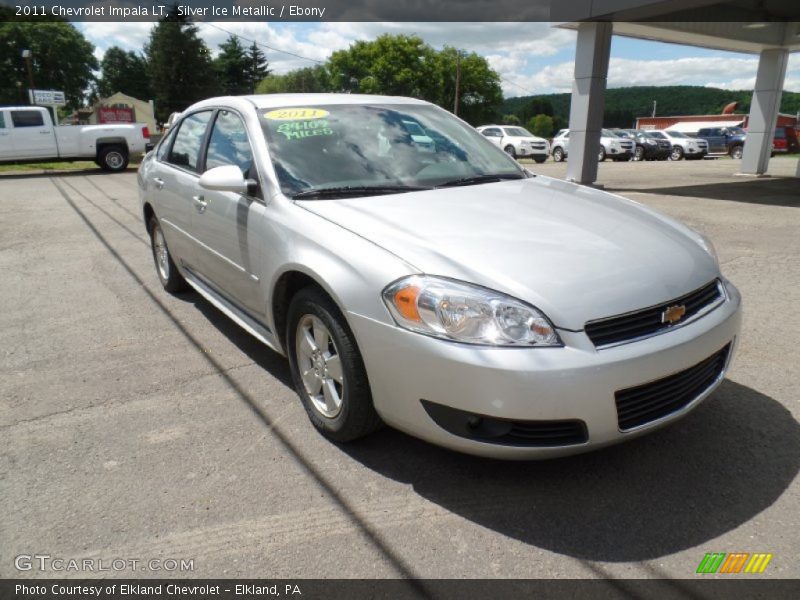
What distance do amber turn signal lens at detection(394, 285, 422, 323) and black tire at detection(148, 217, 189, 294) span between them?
3400 mm

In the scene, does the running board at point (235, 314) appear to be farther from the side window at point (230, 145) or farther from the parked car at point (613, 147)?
the parked car at point (613, 147)

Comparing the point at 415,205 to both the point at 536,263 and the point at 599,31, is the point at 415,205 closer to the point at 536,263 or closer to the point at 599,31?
the point at 536,263

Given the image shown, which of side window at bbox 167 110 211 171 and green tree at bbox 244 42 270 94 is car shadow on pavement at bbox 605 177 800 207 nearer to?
side window at bbox 167 110 211 171

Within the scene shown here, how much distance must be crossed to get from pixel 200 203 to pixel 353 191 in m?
1.38

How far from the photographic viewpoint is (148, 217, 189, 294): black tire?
520 centimetres

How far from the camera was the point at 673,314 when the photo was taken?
2395 mm

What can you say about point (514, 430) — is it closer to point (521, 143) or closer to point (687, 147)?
point (521, 143)

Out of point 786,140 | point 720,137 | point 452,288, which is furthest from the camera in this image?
point 720,137

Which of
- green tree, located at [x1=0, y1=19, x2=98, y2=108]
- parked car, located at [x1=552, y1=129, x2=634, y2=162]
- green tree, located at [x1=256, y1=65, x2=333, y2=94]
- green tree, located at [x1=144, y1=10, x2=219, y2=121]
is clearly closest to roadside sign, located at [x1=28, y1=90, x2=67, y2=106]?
green tree, located at [x1=144, y1=10, x2=219, y2=121]

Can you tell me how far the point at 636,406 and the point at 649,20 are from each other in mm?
13849

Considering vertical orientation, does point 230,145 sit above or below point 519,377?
above

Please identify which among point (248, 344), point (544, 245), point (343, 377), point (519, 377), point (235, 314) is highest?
point (544, 245)

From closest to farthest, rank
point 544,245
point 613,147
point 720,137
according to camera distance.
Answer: point 544,245 < point 613,147 < point 720,137

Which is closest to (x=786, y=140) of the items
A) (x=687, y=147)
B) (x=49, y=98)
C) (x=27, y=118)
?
(x=687, y=147)
